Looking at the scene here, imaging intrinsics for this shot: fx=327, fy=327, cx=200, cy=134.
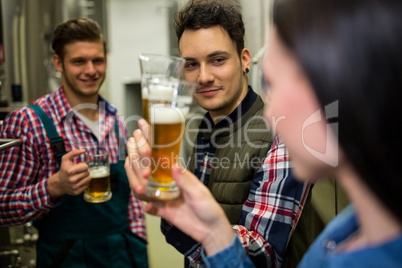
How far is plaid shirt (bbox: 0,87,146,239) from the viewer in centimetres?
133

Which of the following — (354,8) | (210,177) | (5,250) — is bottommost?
(5,250)

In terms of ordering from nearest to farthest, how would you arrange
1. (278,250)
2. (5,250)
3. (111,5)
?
(278,250), (5,250), (111,5)

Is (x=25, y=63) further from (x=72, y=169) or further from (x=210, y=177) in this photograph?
(x=210, y=177)

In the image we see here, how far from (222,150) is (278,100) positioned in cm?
65

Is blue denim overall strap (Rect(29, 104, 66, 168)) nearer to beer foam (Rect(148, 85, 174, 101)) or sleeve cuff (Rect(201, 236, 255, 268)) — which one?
beer foam (Rect(148, 85, 174, 101))

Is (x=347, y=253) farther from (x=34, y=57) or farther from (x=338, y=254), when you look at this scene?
(x=34, y=57)

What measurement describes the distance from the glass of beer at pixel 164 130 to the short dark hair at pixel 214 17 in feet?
1.64

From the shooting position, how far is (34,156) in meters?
1.40

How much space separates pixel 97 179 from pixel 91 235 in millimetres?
324

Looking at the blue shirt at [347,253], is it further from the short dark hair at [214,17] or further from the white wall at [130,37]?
the white wall at [130,37]

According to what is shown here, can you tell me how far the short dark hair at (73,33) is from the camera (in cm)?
165

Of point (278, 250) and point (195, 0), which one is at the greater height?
point (195, 0)

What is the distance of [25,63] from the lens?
2197mm

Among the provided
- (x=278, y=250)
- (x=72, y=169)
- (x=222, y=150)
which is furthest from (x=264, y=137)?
(x=72, y=169)
